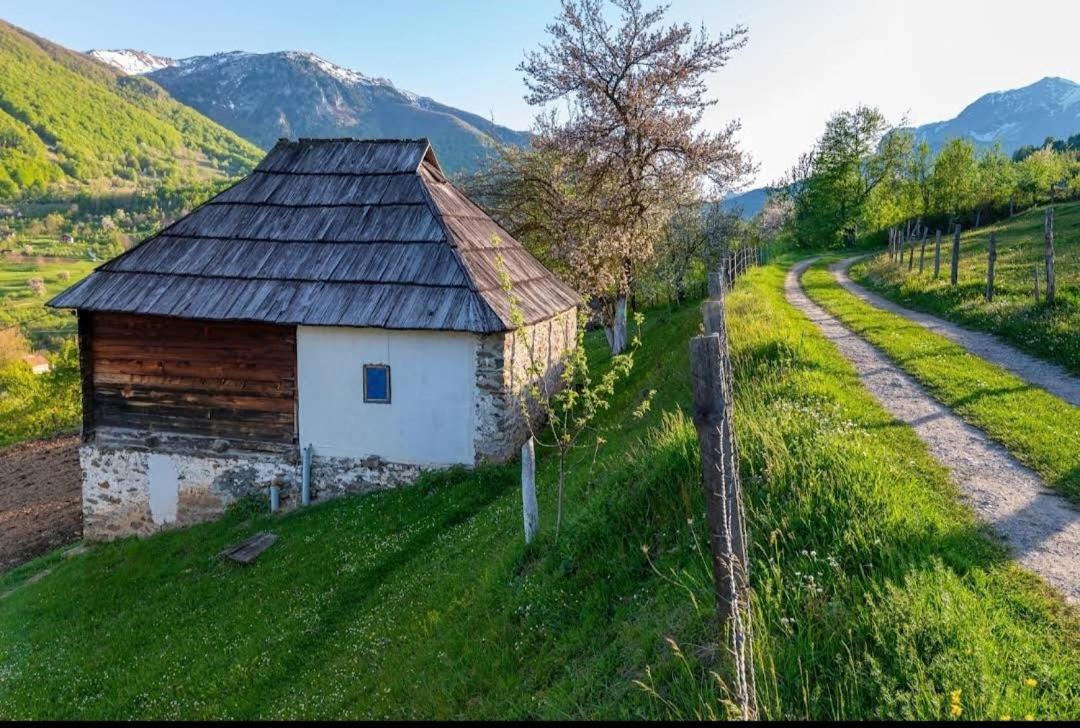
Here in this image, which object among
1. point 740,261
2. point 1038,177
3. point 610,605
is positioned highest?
point 1038,177

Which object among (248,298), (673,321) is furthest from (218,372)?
(673,321)

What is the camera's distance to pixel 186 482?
1288cm

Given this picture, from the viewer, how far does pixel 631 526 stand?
217 inches

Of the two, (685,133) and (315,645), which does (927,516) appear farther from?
(685,133)

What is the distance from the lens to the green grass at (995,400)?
6.27 meters

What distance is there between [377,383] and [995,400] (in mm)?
9404

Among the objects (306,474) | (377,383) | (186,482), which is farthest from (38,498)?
(377,383)

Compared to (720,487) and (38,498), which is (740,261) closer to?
(38,498)

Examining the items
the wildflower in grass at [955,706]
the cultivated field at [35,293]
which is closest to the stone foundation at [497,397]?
the wildflower in grass at [955,706]

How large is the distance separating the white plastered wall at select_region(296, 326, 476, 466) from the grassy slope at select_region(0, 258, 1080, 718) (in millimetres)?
1027

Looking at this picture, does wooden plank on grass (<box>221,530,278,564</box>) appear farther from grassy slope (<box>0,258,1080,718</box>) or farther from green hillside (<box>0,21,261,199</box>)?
green hillside (<box>0,21,261,199</box>)

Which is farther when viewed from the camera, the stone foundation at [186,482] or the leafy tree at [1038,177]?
the leafy tree at [1038,177]

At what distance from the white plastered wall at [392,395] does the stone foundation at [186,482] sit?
0.39 meters

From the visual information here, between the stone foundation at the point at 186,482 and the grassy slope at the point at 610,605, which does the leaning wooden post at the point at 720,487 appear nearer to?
the grassy slope at the point at 610,605
